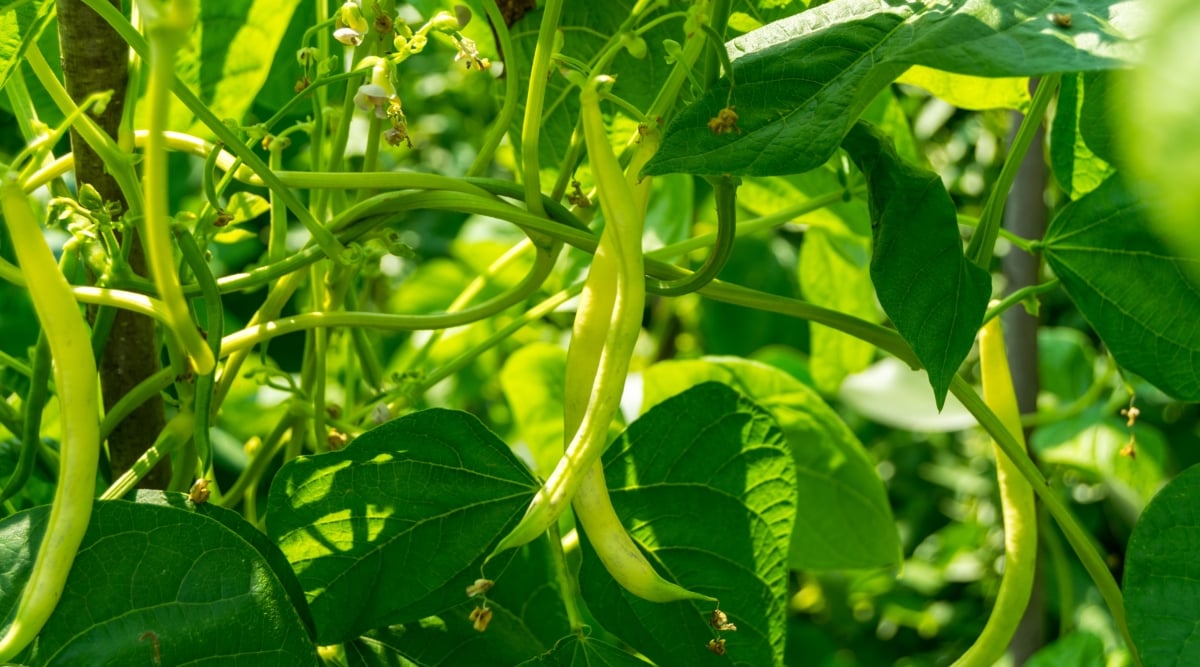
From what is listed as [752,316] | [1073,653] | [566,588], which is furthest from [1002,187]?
[752,316]

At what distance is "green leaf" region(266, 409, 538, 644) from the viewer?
1.65 feet

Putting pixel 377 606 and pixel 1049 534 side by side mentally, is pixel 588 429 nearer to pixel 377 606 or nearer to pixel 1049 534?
pixel 377 606

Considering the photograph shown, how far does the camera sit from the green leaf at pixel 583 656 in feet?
1.69

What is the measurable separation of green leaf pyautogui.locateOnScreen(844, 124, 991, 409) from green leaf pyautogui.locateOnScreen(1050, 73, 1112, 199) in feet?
0.57

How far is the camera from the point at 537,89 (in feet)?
1.48

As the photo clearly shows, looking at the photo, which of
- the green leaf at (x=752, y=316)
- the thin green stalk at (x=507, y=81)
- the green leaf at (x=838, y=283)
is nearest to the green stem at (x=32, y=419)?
the thin green stalk at (x=507, y=81)

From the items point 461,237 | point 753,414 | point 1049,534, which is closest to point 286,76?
point 753,414

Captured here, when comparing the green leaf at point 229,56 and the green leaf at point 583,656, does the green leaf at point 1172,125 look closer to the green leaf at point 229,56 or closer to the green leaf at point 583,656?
the green leaf at point 583,656

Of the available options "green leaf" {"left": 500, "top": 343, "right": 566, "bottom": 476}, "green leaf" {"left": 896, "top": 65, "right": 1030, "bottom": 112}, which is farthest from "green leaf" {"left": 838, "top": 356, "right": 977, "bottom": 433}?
"green leaf" {"left": 896, "top": 65, "right": 1030, "bottom": 112}

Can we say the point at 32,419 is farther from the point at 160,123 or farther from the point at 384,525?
the point at 160,123

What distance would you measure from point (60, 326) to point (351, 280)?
201mm

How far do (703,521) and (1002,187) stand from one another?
21 cm

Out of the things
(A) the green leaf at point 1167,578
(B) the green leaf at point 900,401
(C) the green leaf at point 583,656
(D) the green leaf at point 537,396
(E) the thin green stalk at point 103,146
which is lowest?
(B) the green leaf at point 900,401

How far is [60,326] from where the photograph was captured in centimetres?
38
